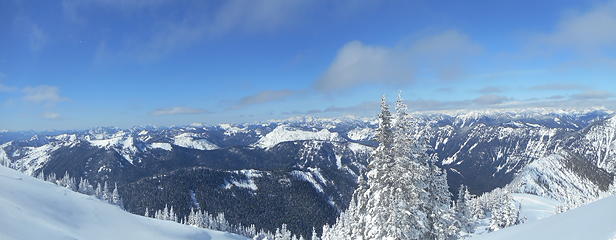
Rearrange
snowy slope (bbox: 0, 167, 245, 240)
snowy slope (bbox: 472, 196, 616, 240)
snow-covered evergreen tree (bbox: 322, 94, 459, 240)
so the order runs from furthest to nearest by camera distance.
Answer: snowy slope (bbox: 0, 167, 245, 240) < snow-covered evergreen tree (bbox: 322, 94, 459, 240) < snowy slope (bbox: 472, 196, 616, 240)

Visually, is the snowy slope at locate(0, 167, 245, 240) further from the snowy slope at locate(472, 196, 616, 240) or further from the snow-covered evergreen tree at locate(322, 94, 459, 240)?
the snowy slope at locate(472, 196, 616, 240)

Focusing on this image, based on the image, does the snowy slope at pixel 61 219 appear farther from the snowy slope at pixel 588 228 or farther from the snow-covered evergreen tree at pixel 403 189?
the snowy slope at pixel 588 228

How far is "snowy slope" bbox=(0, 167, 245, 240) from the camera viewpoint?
41.1m

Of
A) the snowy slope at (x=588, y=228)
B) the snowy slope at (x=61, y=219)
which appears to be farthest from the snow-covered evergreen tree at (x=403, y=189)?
the snowy slope at (x=61, y=219)

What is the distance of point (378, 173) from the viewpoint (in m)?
21.8

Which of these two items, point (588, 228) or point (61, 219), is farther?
point (61, 219)

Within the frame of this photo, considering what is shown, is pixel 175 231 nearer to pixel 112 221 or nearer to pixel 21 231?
pixel 112 221

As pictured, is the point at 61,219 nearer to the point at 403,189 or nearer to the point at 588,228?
the point at 403,189

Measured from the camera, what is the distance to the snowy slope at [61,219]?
41116mm

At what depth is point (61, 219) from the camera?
53031mm

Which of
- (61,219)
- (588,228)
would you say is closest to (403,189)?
(588,228)

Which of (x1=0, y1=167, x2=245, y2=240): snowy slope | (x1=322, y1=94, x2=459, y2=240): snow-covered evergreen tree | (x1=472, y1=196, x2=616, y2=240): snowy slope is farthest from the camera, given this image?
(x1=0, y1=167, x2=245, y2=240): snowy slope

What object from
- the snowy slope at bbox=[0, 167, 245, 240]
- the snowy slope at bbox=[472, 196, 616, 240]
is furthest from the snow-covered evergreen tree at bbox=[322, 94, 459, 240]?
the snowy slope at bbox=[0, 167, 245, 240]

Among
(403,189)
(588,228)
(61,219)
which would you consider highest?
(403,189)
